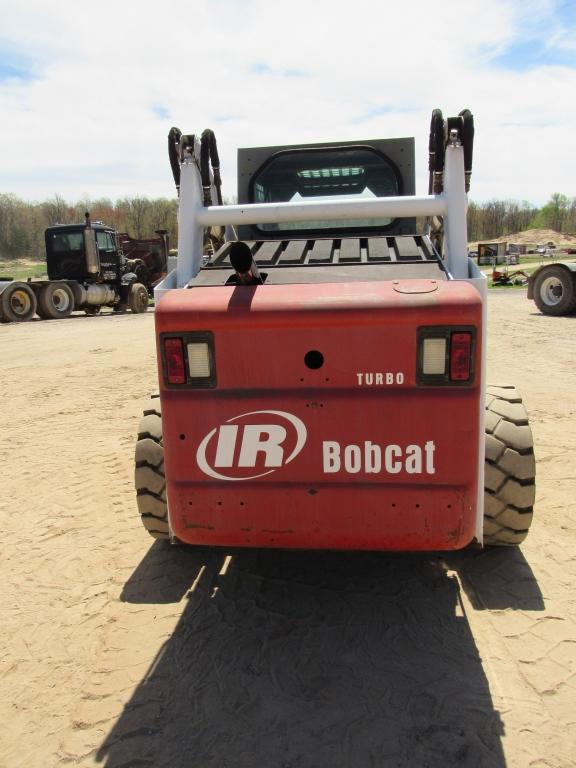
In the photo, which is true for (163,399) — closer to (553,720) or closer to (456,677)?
(456,677)

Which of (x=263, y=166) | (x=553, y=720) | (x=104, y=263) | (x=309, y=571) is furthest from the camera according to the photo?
(x=104, y=263)

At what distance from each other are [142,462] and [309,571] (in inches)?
41.3

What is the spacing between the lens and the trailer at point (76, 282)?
17.4 metres

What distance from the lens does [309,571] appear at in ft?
10.8

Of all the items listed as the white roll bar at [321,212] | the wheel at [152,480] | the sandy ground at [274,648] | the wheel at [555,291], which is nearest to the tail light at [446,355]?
the white roll bar at [321,212]

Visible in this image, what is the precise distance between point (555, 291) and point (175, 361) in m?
14.0

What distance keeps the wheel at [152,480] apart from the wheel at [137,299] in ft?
57.9

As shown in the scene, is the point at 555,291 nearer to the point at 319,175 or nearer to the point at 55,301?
the point at 319,175

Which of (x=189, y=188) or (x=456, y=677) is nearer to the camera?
(x=456, y=677)

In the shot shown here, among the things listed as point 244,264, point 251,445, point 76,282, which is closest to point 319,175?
point 244,264

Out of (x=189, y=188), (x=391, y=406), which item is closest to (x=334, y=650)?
(x=391, y=406)

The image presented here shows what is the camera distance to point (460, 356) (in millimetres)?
2268

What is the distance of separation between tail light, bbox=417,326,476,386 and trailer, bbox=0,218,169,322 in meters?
16.8

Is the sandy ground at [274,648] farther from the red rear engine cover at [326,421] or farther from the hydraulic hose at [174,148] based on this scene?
the hydraulic hose at [174,148]
